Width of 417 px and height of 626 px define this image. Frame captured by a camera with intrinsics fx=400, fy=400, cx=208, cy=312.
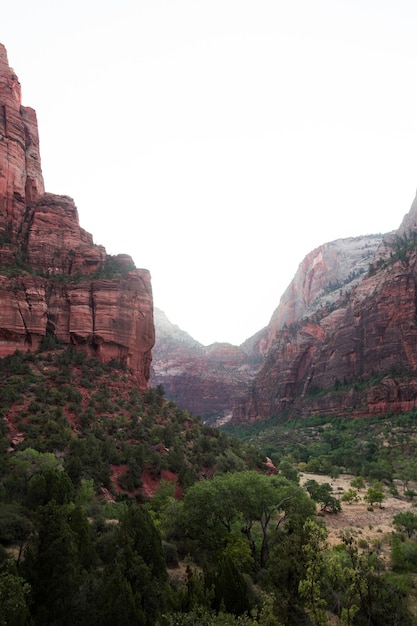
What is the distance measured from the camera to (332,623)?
14031mm

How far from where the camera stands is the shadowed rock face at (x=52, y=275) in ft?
137

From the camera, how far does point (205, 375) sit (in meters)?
166

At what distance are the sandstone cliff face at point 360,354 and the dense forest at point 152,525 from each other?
104ft

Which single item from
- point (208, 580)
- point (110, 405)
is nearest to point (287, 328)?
point (110, 405)

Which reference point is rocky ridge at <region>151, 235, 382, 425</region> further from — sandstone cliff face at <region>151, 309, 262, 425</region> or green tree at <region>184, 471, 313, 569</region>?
green tree at <region>184, 471, 313, 569</region>

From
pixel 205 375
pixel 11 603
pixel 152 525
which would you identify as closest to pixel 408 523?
pixel 152 525

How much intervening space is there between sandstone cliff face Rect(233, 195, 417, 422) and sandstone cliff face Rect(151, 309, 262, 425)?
32663 mm

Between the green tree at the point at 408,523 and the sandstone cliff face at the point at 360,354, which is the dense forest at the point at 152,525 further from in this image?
the sandstone cliff face at the point at 360,354

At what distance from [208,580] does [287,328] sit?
12810 centimetres

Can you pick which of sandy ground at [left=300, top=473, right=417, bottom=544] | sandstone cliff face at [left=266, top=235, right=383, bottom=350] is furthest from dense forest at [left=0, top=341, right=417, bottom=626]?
sandstone cliff face at [left=266, top=235, right=383, bottom=350]

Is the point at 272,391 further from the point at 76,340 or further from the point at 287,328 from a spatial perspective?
the point at 76,340

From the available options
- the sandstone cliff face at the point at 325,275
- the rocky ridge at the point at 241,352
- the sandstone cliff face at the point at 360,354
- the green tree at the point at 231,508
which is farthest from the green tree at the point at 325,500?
the rocky ridge at the point at 241,352

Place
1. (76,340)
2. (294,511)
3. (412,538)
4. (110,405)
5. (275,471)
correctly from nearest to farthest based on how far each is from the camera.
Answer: (294,511)
(412,538)
(110,405)
(275,471)
(76,340)

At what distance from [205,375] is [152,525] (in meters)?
151
